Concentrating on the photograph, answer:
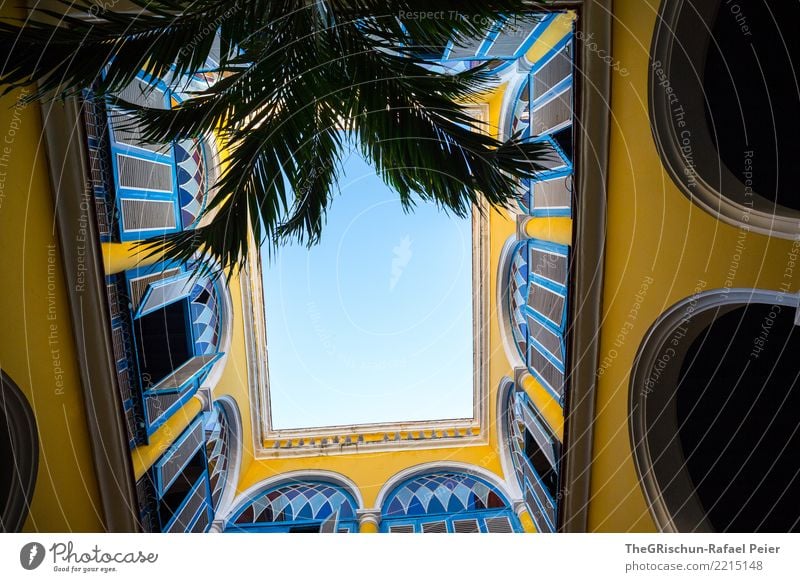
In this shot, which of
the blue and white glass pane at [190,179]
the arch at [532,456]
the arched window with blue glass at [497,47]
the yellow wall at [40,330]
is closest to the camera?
the yellow wall at [40,330]

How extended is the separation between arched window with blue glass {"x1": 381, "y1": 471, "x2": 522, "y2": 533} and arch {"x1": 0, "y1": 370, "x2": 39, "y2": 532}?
297 inches

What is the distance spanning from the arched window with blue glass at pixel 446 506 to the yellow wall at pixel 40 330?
269 inches

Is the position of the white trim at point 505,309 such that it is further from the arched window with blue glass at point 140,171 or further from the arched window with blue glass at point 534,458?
the arched window with blue glass at point 140,171

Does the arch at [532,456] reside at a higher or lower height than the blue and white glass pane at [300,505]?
higher

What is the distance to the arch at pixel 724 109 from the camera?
200 inches

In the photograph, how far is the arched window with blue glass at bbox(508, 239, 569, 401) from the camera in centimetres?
768

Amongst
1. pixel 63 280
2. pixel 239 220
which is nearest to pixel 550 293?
pixel 239 220

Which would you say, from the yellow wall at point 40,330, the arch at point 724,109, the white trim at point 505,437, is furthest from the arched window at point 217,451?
the arch at point 724,109

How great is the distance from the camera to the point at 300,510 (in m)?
12.2

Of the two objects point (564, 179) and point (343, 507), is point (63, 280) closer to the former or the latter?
point (564, 179)
